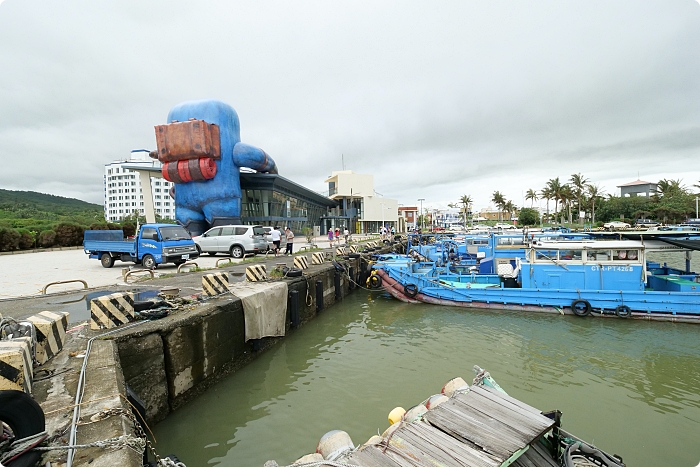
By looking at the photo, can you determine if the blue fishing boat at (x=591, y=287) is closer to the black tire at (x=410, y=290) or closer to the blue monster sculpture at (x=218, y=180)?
the black tire at (x=410, y=290)

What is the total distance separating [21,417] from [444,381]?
6227mm

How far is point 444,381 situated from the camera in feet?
22.1

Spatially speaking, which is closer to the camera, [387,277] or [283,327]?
[283,327]

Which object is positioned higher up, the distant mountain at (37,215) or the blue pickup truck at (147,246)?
the distant mountain at (37,215)

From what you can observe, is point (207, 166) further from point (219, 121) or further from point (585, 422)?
point (585, 422)

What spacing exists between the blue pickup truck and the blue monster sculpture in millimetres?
14185

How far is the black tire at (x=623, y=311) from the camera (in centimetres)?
1056

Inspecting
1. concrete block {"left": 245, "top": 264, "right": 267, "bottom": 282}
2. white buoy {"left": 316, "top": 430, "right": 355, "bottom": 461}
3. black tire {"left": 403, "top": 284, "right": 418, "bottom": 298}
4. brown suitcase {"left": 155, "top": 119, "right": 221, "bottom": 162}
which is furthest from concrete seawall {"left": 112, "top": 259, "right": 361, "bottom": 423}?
brown suitcase {"left": 155, "top": 119, "right": 221, "bottom": 162}

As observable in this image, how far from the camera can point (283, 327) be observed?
8.83 meters

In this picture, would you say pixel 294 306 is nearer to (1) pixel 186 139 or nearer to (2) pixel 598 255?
(2) pixel 598 255

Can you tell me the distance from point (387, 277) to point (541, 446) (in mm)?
10773

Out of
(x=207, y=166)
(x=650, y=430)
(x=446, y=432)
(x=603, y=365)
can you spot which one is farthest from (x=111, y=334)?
(x=207, y=166)

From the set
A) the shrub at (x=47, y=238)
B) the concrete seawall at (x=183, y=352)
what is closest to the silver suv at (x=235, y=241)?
the concrete seawall at (x=183, y=352)

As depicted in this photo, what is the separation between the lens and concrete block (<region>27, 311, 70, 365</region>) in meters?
4.22
